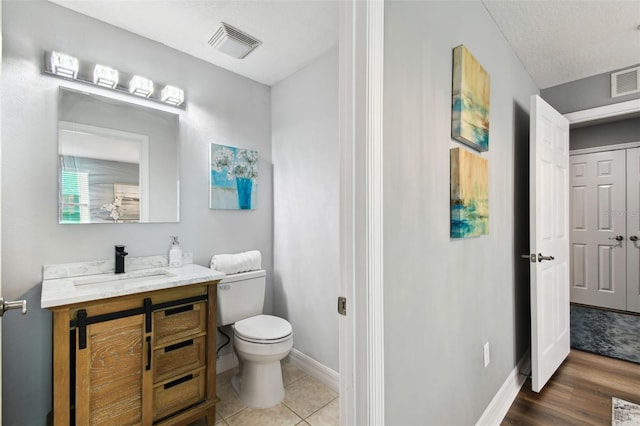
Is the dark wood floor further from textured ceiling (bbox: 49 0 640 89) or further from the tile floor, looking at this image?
textured ceiling (bbox: 49 0 640 89)

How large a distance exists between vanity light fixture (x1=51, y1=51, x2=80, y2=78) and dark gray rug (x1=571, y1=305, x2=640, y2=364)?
4.34 metres

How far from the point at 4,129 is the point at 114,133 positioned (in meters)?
0.49

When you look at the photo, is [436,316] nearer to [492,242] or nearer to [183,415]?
[492,242]

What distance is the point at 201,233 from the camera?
92.5 inches

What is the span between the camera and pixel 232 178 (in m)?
2.51

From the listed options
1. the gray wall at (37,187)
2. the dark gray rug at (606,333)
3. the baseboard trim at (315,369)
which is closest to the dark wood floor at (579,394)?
the dark gray rug at (606,333)

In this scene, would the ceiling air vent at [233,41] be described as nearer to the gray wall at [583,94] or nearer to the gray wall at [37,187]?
the gray wall at [37,187]

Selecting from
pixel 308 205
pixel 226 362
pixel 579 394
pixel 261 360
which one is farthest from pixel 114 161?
pixel 579 394

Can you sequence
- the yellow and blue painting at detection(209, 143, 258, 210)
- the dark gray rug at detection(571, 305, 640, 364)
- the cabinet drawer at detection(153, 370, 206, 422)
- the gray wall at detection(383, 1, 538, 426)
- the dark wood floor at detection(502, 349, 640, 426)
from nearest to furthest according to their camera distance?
the gray wall at detection(383, 1, 538, 426) → the cabinet drawer at detection(153, 370, 206, 422) → the dark wood floor at detection(502, 349, 640, 426) → the yellow and blue painting at detection(209, 143, 258, 210) → the dark gray rug at detection(571, 305, 640, 364)

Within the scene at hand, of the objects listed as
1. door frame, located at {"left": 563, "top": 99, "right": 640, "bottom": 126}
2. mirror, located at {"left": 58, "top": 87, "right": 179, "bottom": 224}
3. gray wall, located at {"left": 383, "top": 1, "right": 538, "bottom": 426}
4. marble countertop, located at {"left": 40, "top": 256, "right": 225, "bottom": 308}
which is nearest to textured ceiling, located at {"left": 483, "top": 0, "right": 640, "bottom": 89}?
gray wall, located at {"left": 383, "top": 1, "right": 538, "bottom": 426}

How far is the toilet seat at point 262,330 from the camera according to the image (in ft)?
6.47

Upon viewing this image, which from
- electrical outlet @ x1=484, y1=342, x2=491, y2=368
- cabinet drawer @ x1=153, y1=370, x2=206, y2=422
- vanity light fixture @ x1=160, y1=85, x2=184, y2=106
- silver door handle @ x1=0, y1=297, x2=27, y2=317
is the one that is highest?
vanity light fixture @ x1=160, y1=85, x2=184, y2=106

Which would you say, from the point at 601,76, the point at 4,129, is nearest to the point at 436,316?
the point at 4,129

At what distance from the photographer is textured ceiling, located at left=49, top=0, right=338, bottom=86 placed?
1.79m
